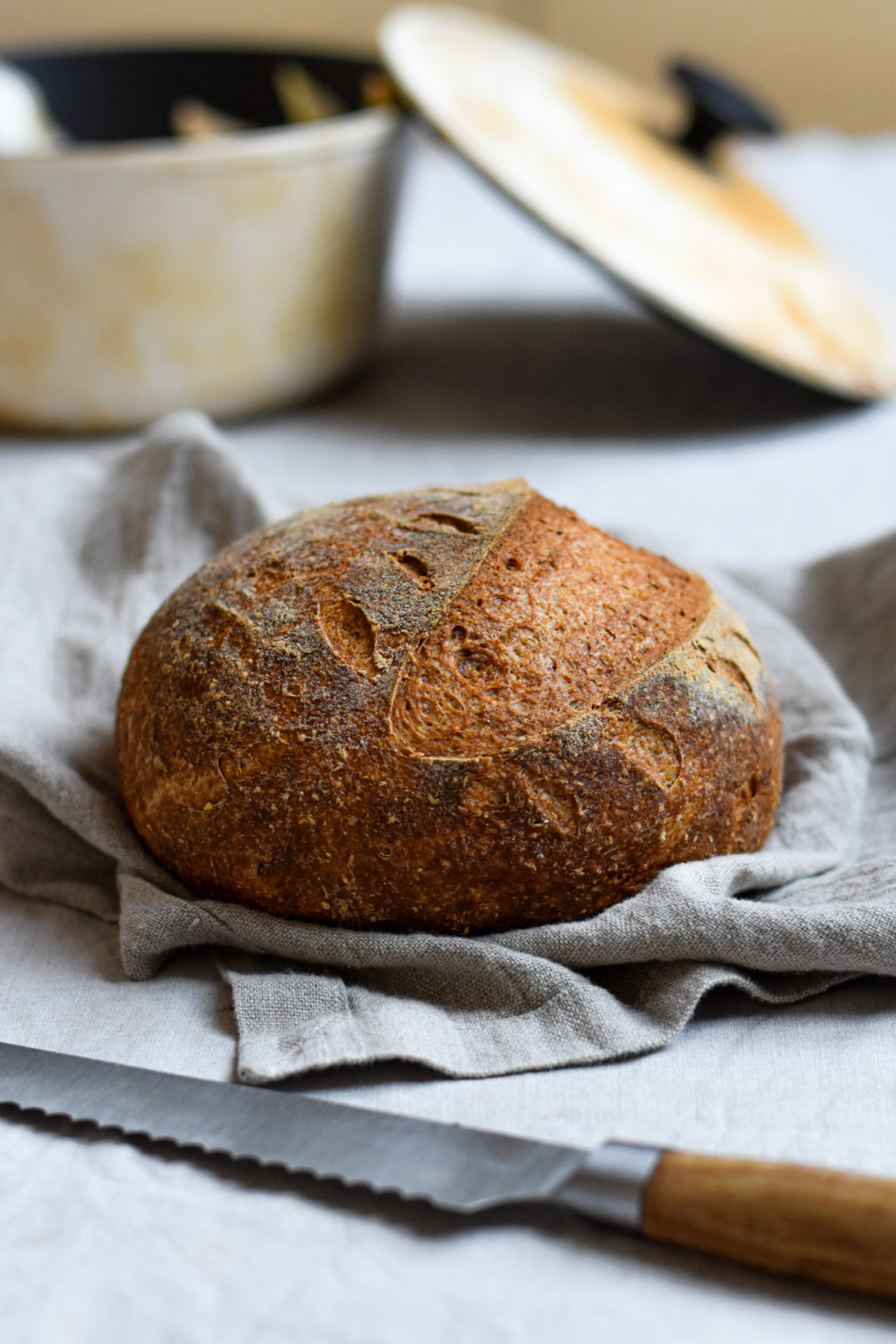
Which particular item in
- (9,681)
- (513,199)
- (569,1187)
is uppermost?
(513,199)

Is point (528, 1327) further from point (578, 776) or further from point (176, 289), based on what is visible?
point (176, 289)

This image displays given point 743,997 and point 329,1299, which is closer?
point 329,1299

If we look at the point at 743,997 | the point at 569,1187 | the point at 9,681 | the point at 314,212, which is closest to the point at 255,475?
the point at 9,681

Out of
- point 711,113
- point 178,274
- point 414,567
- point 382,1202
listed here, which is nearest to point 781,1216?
point 382,1202

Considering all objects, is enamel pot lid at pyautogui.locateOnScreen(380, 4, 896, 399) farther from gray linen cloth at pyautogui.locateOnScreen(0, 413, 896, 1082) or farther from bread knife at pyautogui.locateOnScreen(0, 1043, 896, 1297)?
bread knife at pyautogui.locateOnScreen(0, 1043, 896, 1297)

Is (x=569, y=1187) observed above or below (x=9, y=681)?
above

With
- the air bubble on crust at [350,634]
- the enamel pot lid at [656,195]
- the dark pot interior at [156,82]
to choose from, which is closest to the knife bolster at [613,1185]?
the air bubble on crust at [350,634]

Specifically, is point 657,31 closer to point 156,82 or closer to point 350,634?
point 156,82
